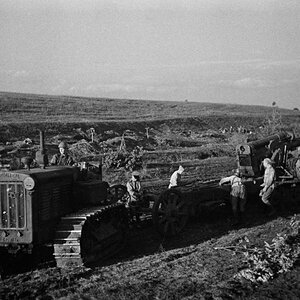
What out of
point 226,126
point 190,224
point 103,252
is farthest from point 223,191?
point 226,126

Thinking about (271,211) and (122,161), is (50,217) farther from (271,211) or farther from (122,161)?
(122,161)

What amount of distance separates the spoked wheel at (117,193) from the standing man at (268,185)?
3.70 metres

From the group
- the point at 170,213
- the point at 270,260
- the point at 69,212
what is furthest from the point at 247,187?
the point at 69,212

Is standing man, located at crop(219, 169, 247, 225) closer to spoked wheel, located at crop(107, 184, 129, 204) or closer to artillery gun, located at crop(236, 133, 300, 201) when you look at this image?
artillery gun, located at crop(236, 133, 300, 201)

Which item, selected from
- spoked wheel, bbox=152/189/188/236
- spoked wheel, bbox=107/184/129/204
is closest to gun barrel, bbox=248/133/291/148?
spoked wheel, bbox=152/189/188/236

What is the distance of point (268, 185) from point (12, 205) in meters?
7.34

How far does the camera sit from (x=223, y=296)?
800 centimetres

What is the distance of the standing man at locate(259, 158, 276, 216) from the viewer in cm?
1419

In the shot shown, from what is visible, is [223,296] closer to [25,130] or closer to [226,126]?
[25,130]

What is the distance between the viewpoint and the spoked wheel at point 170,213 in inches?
464

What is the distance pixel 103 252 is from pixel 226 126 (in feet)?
136

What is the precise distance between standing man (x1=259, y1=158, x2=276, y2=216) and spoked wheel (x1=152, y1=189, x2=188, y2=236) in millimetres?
2740

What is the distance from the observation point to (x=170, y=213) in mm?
12180

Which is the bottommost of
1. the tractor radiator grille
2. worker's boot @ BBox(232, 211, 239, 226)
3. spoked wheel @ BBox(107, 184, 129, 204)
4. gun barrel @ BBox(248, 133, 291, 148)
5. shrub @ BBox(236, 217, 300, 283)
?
worker's boot @ BBox(232, 211, 239, 226)
